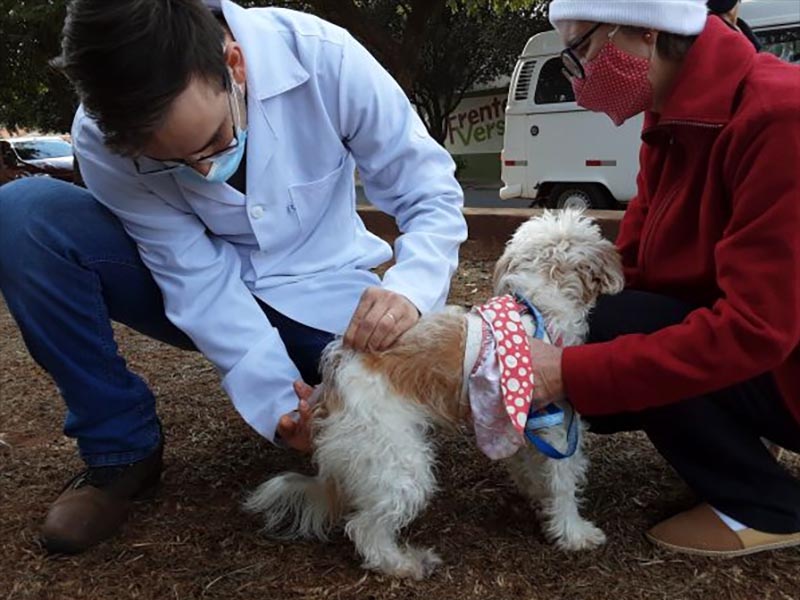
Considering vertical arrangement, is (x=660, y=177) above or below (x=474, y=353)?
above

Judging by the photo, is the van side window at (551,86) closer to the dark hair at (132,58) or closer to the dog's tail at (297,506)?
the dog's tail at (297,506)

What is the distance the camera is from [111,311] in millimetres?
2564

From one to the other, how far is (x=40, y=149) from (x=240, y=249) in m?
20.2

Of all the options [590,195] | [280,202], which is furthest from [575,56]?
[590,195]

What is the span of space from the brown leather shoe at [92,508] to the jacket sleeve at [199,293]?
19.5 inches

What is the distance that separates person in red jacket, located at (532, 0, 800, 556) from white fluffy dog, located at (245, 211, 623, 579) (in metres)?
0.16

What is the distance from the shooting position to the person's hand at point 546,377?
210 centimetres

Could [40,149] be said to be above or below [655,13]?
below

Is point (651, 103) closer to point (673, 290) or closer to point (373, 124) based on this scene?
point (673, 290)

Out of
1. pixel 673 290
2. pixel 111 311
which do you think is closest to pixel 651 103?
pixel 673 290

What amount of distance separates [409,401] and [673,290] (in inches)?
33.6

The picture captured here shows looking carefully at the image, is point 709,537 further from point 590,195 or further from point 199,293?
point 590,195

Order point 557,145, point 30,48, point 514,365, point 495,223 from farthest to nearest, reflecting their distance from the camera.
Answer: point 557,145, point 30,48, point 495,223, point 514,365

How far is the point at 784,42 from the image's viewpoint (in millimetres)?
9391
